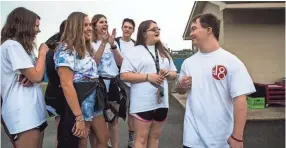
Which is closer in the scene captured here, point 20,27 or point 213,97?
point 213,97

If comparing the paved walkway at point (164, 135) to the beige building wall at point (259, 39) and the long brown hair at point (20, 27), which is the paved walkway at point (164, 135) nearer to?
the long brown hair at point (20, 27)

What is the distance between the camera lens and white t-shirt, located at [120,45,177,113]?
10.3ft

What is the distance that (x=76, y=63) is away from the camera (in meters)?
2.57

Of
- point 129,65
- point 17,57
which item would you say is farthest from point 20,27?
point 129,65

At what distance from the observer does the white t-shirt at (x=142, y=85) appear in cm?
314

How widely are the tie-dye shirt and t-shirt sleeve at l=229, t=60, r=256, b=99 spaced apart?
128 centimetres

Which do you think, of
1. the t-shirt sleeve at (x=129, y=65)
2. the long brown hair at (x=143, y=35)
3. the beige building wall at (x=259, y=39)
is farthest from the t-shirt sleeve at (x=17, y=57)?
the beige building wall at (x=259, y=39)

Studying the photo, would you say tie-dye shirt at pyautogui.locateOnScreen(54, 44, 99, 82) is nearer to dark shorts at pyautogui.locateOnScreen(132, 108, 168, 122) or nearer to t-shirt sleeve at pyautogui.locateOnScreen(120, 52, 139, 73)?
t-shirt sleeve at pyautogui.locateOnScreen(120, 52, 139, 73)

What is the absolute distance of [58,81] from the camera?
8.87ft

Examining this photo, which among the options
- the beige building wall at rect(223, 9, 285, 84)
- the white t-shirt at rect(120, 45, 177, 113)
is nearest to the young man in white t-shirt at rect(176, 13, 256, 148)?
the white t-shirt at rect(120, 45, 177, 113)

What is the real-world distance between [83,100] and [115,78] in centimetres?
117

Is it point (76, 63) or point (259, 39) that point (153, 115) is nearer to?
point (76, 63)

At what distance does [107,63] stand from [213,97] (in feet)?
5.78

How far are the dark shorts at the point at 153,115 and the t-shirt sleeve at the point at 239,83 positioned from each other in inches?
47.6
